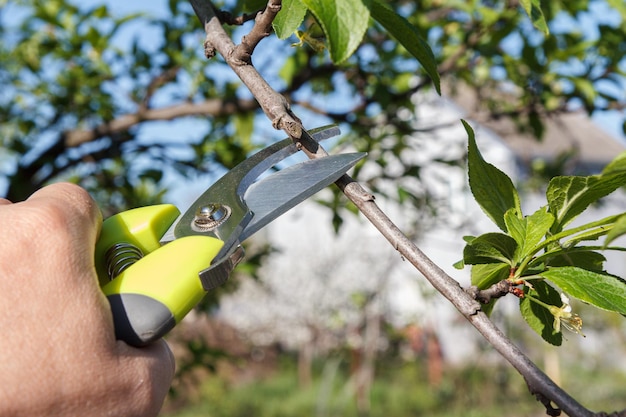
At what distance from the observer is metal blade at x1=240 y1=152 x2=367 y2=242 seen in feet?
2.65

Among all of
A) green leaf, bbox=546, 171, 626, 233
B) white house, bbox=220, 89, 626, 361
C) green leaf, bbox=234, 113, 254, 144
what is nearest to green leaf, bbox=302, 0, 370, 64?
green leaf, bbox=546, 171, 626, 233

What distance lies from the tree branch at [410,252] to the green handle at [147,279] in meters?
0.16

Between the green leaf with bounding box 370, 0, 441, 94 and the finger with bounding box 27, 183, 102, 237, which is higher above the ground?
the green leaf with bounding box 370, 0, 441, 94

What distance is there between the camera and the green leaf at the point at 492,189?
78cm

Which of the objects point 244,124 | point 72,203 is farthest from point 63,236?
point 244,124

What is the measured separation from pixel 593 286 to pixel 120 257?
0.52 m

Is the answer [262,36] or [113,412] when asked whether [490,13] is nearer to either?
[262,36]

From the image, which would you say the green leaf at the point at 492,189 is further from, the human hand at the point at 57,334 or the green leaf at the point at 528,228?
the human hand at the point at 57,334

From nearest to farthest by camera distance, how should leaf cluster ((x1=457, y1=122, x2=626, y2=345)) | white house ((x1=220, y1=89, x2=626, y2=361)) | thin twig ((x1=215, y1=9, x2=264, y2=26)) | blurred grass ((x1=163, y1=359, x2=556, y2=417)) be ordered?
1. leaf cluster ((x1=457, y1=122, x2=626, y2=345))
2. thin twig ((x1=215, y1=9, x2=264, y2=26))
3. blurred grass ((x1=163, y1=359, x2=556, y2=417))
4. white house ((x1=220, y1=89, x2=626, y2=361))

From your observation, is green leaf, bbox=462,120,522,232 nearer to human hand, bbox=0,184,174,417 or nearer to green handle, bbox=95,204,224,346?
green handle, bbox=95,204,224,346

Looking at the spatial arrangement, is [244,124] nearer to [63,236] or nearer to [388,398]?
[63,236]

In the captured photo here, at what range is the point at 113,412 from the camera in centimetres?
66

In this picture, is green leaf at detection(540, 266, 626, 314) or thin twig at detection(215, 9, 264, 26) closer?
green leaf at detection(540, 266, 626, 314)

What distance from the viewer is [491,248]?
31.9 inches
